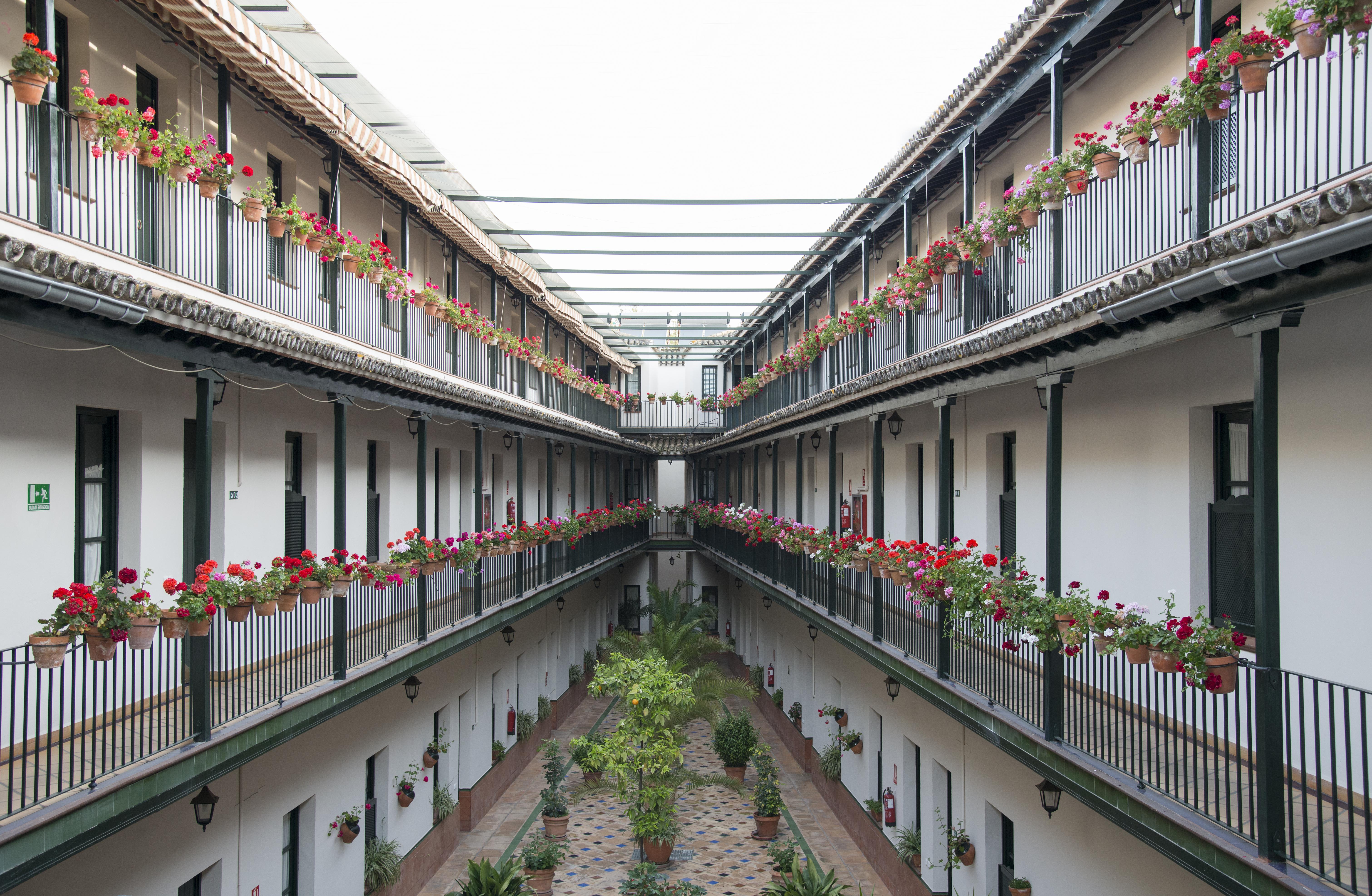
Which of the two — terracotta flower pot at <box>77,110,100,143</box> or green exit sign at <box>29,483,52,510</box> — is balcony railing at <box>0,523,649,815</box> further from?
terracotta flower pot at <box>77,110,100,143</box>

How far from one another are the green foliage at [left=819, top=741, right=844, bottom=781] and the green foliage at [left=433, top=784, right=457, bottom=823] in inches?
295

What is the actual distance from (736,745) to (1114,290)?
1534 centimetres

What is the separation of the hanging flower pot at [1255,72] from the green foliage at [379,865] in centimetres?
1319

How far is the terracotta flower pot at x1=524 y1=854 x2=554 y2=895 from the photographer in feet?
47.2

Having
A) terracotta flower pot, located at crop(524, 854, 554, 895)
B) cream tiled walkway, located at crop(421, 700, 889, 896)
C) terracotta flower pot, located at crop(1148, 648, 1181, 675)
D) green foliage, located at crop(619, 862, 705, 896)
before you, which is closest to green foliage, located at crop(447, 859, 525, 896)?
cream tiled walkway, located at crop(421, 700, 889, 896)

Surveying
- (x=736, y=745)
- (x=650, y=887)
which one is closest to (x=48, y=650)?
(x=650, y=887)

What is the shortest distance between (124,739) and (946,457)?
8623 mm

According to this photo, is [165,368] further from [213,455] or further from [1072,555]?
[1072,555]

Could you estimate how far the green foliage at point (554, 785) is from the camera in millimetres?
17156

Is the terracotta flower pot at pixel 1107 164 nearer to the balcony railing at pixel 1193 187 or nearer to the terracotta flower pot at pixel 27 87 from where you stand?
the balcony railing at pixel 1193 187

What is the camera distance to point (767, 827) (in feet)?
55.6

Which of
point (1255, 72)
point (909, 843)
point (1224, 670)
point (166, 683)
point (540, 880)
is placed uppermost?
point (1255, 72)

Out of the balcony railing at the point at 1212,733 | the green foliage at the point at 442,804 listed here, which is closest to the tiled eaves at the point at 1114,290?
the balcony railing at the point at 1212,733

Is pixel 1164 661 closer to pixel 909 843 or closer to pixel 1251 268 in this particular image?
pixel 1251 268
